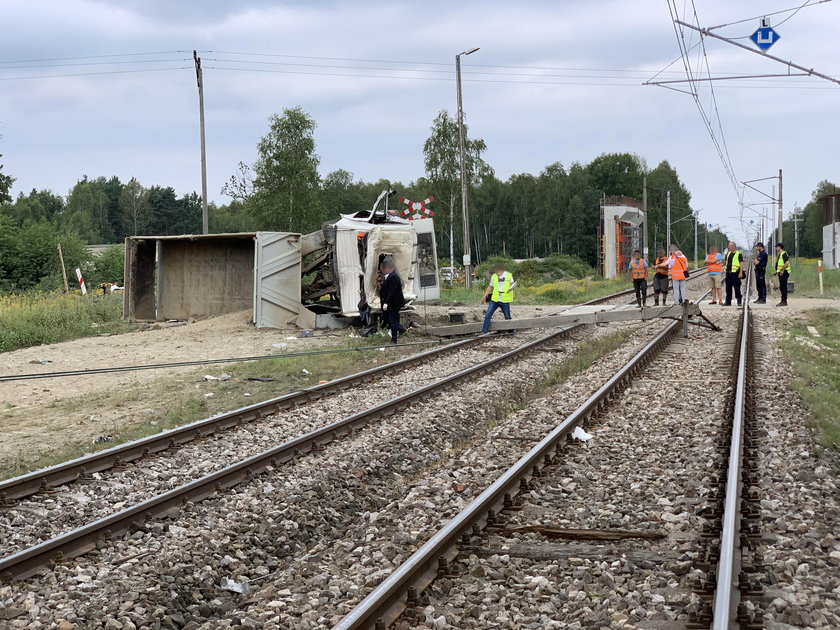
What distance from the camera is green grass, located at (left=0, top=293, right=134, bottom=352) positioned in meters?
18.7

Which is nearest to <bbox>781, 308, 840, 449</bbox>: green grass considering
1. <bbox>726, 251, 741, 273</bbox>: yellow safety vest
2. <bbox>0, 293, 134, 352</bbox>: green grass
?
<bbox>726, 251, 741, 273</bbox>: yellow safety vest

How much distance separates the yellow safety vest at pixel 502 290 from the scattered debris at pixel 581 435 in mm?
9536

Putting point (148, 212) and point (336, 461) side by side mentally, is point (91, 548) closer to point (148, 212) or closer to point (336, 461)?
point (336, 461)

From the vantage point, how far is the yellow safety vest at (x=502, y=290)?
1772 centimetres

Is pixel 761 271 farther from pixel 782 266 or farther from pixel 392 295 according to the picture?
pixel 392 295

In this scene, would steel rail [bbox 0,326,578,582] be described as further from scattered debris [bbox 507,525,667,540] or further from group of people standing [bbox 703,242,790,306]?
group of people standing [bbox 703,242,790,306]

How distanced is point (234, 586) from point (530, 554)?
1.75 m

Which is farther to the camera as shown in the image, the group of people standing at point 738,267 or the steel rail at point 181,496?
the group of people standing at point 738,267

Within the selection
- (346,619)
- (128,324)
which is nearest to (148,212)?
(128,324)

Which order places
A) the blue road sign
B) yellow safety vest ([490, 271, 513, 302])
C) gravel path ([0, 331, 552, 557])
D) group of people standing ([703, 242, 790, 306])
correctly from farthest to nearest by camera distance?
group of people standing ([703, 242, 790, 306])
yellow safety vest ([490, 271, 513, 302])
the blue road sign
gravel path ([0, 331, 552, 557])

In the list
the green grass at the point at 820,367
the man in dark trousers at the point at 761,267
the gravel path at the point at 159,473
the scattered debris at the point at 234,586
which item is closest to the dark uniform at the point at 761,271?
the man in dark trousers at the point at 761,267

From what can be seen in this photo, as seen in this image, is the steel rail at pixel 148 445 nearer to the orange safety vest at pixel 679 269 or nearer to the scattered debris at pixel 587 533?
the scattered debris at pixel 587 533

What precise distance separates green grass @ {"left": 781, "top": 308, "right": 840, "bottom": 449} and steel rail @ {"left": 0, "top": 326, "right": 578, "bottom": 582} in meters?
4.40

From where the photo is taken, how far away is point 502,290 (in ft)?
59.0
